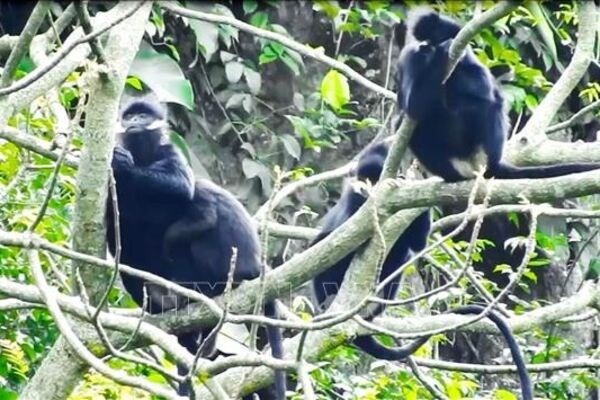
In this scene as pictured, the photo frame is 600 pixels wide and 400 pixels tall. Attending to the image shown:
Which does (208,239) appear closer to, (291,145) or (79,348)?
(79,348)

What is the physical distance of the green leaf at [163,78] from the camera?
704 centimetres

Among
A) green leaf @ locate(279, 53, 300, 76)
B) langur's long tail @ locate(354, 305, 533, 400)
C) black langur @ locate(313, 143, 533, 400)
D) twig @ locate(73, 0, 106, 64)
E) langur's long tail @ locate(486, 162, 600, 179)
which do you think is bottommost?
langur's long tail @ locate(354, 305, 533, 400)

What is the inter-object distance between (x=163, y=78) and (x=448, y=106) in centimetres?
226

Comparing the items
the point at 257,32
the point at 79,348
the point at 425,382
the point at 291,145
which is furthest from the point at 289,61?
the point at 79,348

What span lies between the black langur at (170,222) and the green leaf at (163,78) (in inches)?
43.6

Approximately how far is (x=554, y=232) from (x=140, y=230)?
4.38 meters

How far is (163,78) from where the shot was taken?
727 cm

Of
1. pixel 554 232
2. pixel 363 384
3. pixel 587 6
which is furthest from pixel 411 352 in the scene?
pixel 554 232

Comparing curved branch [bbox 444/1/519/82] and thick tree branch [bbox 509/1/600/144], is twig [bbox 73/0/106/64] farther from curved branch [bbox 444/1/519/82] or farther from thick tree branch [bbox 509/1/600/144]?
thick tree branch [bbox 509/1/600/144]

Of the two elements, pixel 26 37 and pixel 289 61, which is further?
pixel 289 61

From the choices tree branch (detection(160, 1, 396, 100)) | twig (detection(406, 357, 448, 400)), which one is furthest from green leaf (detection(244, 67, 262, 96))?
twig (detection(406, 357, 448, 400))

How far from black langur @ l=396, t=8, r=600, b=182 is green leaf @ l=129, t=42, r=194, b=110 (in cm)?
174

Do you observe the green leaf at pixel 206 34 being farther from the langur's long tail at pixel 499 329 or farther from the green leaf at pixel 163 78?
the langur's long tail at pixel 499 329

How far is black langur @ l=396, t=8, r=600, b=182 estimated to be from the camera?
535 centimetres
